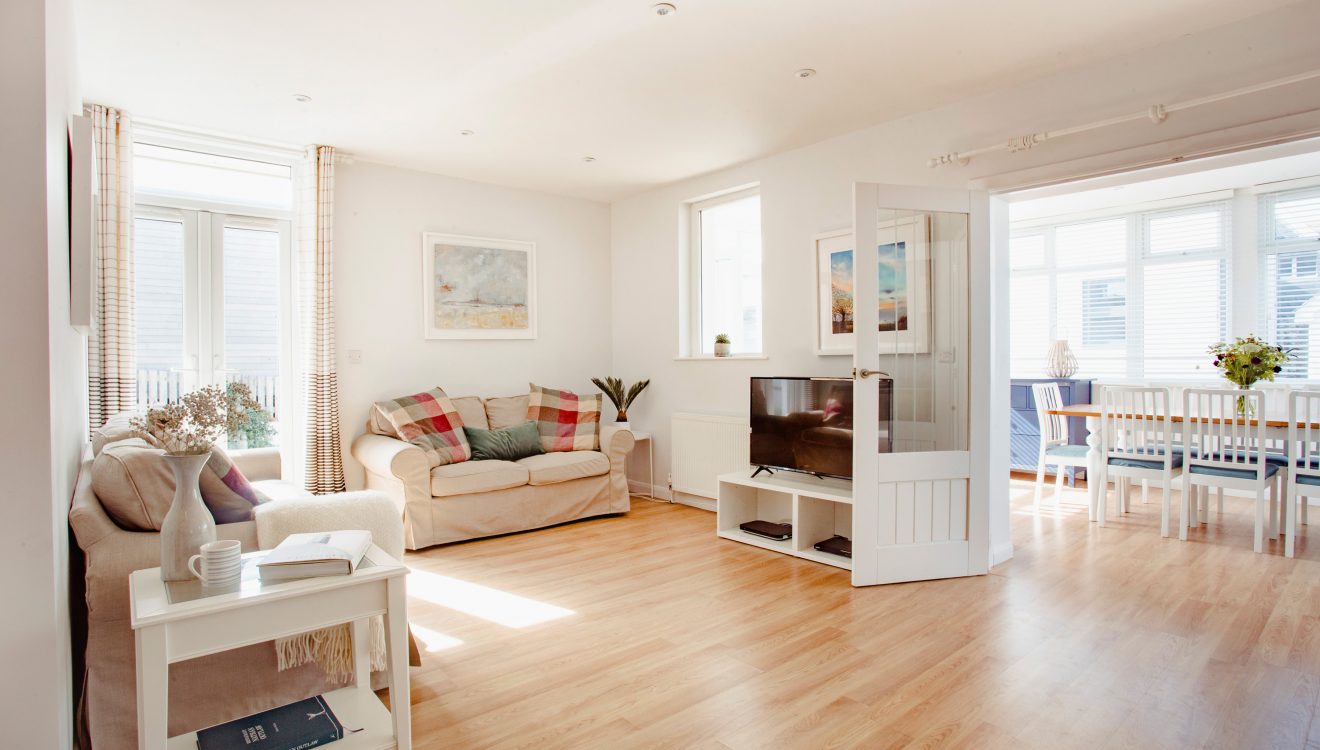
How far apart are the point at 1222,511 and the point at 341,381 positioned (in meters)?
6.38

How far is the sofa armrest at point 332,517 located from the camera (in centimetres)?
218

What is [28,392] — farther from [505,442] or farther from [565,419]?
[565,419]

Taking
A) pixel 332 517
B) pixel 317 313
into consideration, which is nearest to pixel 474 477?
pixel 317 313

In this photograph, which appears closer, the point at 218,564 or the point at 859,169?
the point at 218,564

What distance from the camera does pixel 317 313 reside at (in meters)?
4.51

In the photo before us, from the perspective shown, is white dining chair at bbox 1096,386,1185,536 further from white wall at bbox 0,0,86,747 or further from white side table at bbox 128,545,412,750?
white wall at bbox 0,0,86,747

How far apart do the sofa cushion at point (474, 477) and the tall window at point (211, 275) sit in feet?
3.53

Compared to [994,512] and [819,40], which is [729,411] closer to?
[994,512]

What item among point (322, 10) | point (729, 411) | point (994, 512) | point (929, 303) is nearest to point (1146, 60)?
point (929, 303)

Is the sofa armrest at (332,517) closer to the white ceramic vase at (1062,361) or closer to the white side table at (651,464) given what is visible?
the white side table at (651,464)

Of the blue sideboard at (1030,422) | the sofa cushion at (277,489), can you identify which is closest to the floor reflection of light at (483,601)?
the sofa cushion at (277,489)

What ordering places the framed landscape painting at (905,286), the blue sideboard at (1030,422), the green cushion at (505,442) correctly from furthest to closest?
the blue sideboard at (1030,422) → the green cushion at (505,442) → the framed landscape painting at (905,286)

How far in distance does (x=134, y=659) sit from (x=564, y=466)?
9.46 ft

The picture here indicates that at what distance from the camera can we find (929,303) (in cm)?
365
